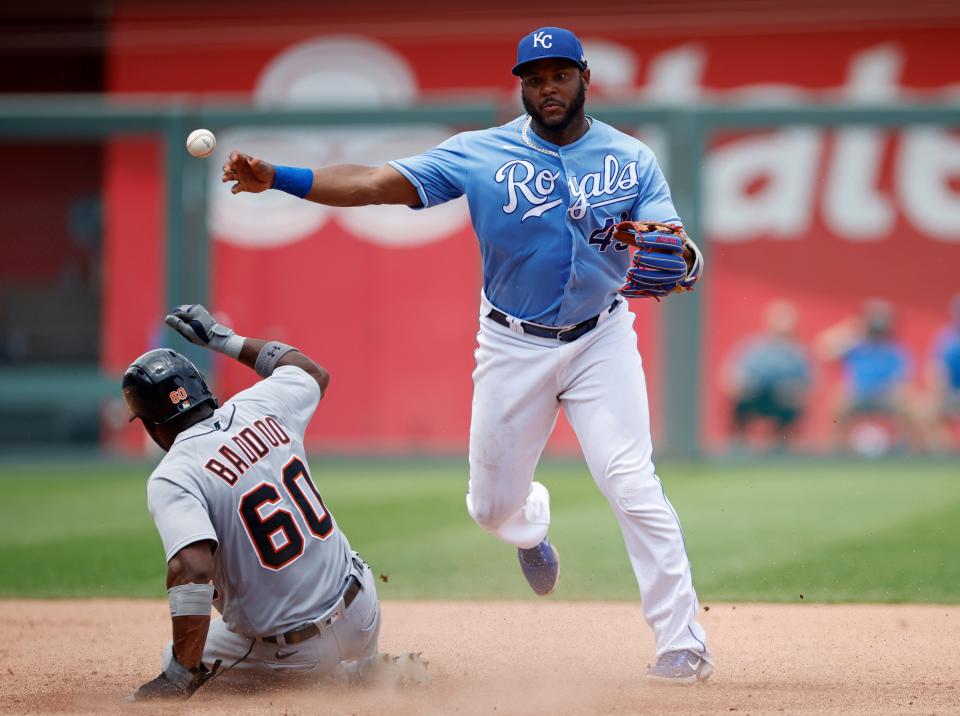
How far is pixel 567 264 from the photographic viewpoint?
4.51 m

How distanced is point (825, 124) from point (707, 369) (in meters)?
2.49

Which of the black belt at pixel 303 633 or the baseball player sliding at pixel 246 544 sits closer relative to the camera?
the baseball player sliding at pixel 246 544

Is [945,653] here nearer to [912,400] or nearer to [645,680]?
[645,680]

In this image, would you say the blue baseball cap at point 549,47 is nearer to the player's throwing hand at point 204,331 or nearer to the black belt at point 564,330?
the black belt at point 564,330

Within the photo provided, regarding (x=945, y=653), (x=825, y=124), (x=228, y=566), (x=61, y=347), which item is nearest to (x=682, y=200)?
(x=825, y=124)

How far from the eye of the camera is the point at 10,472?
39.5ft

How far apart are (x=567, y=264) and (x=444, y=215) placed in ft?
33.9

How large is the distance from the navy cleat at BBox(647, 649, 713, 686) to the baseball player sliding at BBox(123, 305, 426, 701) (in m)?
0.76

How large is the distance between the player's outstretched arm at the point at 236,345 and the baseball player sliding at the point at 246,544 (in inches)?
5.2

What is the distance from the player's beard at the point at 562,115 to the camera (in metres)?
4.48

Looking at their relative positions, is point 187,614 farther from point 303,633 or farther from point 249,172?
point 249,172

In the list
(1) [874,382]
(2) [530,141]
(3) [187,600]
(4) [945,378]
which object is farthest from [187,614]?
(4) [945,378]

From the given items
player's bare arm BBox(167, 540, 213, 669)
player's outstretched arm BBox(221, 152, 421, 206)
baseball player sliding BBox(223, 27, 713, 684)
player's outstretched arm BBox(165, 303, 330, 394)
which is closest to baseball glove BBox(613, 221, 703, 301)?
baseball player sliding BBox(223, 27, 713, 684)

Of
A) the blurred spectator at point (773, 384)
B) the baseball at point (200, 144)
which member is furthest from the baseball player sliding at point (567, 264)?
the blurred spectator at point (773, 384)
